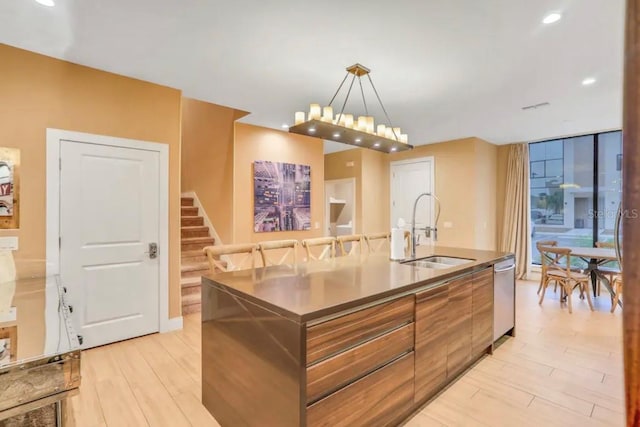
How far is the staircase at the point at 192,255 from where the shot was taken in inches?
161

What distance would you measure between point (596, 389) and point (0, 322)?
371 cm

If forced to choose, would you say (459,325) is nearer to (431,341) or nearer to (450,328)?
(450,328)

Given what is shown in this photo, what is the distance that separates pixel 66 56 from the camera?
276 centimetres

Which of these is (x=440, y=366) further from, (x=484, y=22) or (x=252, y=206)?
(x=252, y=206)

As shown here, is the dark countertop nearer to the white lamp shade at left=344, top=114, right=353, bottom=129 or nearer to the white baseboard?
the white lamp shade at left=344, top=114, right=353, bottom=129

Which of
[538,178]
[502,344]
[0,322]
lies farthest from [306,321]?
[538,178]

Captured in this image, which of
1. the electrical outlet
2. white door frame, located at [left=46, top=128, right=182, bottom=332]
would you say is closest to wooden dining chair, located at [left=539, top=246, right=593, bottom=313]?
white door frame, located at [left=46, top=128, right=182, bottom=332]

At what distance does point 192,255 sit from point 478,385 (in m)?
4.12

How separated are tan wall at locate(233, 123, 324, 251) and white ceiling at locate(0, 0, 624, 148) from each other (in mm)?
1018

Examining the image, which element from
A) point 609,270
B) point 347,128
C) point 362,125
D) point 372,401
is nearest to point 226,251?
point 347,128

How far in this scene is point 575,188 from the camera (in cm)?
564

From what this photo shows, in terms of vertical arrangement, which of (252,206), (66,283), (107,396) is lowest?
(107,396)

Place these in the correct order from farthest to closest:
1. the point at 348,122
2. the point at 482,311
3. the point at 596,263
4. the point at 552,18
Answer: the point at 596,263 < the point at 348,122 < the point at 482,311 < the point at 552,18

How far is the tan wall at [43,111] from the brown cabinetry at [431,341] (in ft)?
10.2
